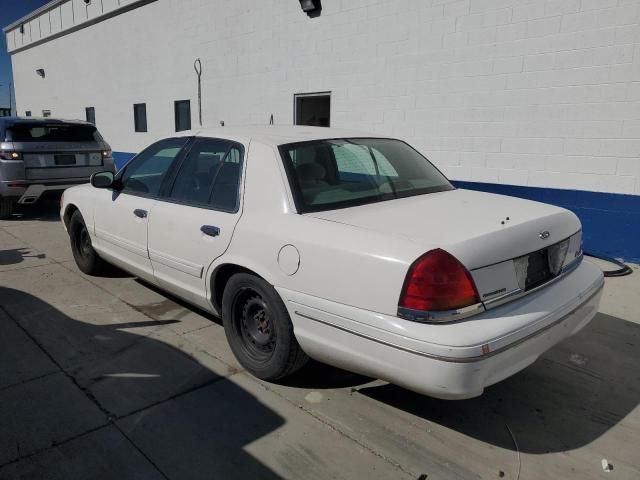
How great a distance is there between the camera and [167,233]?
369cm

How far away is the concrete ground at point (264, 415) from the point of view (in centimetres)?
245

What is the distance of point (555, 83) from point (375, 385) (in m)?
4.89

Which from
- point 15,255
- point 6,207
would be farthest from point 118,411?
point 6,207

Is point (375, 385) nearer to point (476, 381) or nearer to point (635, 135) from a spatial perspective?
point (476, 381)

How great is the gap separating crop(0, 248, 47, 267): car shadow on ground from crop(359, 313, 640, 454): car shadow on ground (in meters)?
4.71

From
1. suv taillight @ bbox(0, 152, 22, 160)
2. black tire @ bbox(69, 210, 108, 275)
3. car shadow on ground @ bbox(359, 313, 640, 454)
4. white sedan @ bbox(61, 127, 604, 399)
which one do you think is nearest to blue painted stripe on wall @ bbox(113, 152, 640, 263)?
car shadow on ground @ bbox(359, 313, 640, 454)

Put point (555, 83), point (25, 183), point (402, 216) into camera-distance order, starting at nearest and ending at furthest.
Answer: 1. point (402, 216)
2. point (555, 83)
3. point (25, 183)

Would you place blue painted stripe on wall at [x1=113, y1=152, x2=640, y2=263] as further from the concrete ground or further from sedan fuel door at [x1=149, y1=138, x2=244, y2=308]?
sedan fuel door at [x1=149, y1=138, x2=244, y2=308]

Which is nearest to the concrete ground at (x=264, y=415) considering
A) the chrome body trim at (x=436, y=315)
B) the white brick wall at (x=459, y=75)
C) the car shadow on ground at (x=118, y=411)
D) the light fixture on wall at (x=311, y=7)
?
the car shadow on ground at (x=118, y=411)

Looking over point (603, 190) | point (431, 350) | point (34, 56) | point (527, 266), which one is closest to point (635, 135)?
point (603, 190)

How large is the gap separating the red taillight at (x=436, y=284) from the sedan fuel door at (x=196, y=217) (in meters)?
1.30

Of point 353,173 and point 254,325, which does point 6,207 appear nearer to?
point 254,325

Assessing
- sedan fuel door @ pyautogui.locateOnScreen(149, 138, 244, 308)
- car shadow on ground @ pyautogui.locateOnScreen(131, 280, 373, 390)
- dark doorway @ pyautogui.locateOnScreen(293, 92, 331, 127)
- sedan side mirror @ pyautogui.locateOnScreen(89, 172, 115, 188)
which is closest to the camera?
car shadow on ground @ pyautogui.locateOnScreen(131, 280, 373, 390)

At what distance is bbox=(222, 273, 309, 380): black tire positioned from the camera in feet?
9.54
